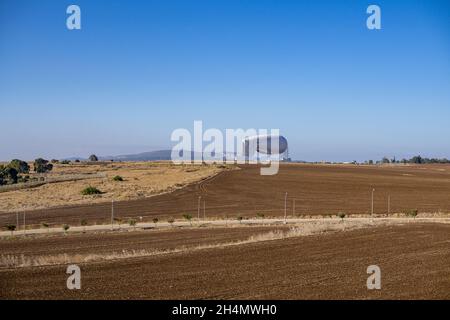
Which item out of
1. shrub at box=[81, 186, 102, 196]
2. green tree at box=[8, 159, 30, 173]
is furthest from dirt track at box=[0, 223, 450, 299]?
green tree at box=[8, 159, 30, 173]

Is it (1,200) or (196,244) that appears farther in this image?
(1,200)

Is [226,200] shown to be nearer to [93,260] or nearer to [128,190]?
[128,190]

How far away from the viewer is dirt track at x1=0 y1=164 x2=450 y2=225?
46219 millimetres

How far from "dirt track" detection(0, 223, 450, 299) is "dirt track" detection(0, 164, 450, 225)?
24.5 meters

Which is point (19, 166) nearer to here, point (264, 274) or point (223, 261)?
point (223, 261)

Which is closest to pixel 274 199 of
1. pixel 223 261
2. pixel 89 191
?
pixel 89 191

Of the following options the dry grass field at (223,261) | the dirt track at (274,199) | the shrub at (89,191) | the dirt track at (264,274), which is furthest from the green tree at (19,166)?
the dirt track at (264,274)

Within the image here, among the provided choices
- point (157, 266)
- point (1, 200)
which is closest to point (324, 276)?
point (157, 266)

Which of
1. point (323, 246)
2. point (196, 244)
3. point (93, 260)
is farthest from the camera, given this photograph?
point (196, 244)

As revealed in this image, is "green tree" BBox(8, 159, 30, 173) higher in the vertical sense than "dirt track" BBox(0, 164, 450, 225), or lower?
higher

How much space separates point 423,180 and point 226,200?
119 ft

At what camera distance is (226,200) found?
5731 cm

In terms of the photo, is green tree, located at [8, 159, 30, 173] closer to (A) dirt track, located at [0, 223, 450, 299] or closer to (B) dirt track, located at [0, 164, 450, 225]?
(B) dirt track, located at [0, 164, 450, 225]

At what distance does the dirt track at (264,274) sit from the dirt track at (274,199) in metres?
24.5
